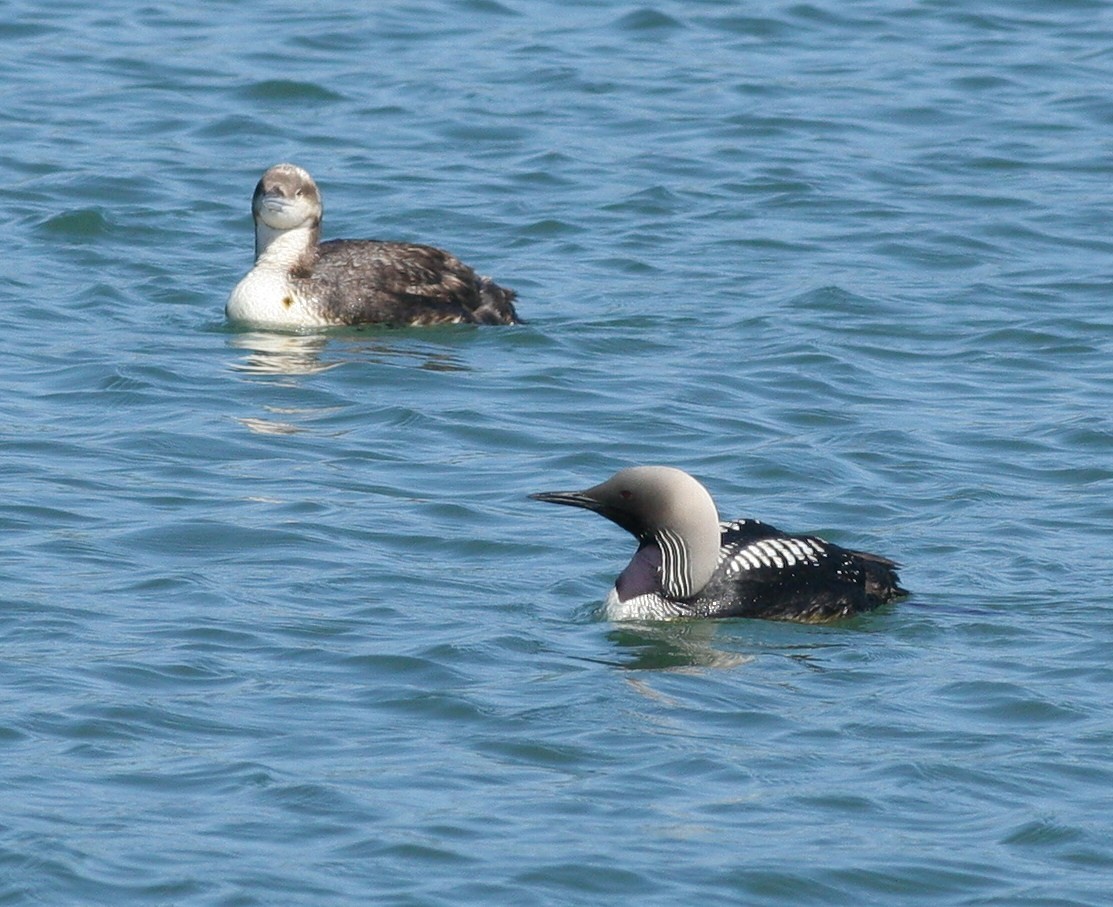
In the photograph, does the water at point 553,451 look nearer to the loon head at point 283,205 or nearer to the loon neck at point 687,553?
the loon neck at point 687,553

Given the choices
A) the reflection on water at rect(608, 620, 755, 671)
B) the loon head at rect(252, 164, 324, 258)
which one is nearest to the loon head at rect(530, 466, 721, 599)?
the reflection on water at rect(608, 620, 755, 671)

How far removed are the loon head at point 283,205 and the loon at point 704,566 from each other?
5151mm

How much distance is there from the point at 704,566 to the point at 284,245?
5412 millimetres

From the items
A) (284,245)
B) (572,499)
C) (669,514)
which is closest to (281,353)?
(284,245)

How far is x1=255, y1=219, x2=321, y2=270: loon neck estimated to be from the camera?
13852 mm

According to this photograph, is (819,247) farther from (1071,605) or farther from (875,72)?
(1071,605)

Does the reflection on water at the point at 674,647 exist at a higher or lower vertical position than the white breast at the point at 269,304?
lower

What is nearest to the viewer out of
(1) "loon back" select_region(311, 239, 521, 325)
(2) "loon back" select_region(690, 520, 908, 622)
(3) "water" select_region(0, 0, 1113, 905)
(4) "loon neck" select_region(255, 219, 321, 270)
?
(3) "water" select_region(0, 0, 1113, 905)

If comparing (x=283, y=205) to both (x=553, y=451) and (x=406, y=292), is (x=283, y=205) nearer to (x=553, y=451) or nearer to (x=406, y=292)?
(x=406, y=292)

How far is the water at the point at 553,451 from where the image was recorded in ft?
23.8

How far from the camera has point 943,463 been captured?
11.5 metres

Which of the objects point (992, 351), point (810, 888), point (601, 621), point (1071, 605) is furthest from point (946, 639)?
point (992, 351)

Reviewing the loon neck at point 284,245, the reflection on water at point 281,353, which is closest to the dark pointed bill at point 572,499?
the reflection on water at point 281,353

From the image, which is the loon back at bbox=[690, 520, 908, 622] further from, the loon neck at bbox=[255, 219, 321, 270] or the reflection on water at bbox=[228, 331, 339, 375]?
the loon neck at bbox=[255, 219, 321, 270]
